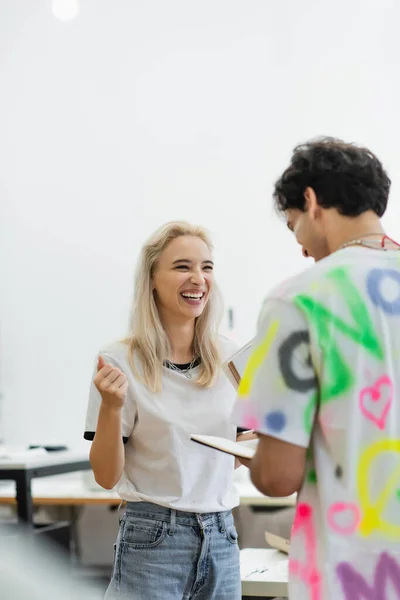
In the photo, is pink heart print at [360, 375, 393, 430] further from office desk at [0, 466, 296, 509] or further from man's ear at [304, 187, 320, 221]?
office desk at [0, 466, 296, 509]

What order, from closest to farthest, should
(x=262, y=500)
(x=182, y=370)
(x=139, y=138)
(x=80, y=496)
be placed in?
(x=182, y=370)
(x=262, y=500)
(x=80, y=496)
(x=139, y=138)

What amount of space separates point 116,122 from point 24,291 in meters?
1.15

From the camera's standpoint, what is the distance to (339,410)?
111 centimetres

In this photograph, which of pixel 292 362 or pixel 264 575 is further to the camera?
pixel 264 575

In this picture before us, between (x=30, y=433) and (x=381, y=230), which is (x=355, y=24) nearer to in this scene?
(x=30, y=433)

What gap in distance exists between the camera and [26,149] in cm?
504

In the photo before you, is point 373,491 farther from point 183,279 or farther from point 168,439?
point 183,279

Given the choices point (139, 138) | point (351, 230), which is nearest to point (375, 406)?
point (351, 230)

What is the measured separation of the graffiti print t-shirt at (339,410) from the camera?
3.57 feet

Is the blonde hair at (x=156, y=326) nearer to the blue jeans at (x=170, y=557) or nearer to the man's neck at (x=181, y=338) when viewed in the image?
the man's neck at (x=181, y=338)

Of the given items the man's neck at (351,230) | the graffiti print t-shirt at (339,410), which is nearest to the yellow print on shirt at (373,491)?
the graffiti print t-shirt at (339,410)

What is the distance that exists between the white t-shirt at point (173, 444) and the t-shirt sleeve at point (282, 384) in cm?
66

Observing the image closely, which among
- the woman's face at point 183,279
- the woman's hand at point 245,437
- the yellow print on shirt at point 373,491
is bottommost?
the woman's hand at point 245,437

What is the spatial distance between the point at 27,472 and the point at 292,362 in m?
2.38
